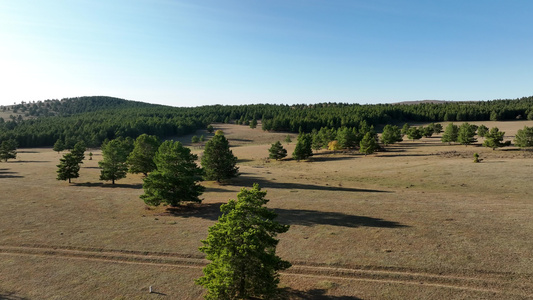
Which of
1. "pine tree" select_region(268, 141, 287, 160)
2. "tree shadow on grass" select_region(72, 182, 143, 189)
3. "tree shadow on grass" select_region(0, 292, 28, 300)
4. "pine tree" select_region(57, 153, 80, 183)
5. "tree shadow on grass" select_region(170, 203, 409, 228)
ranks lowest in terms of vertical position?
"tree shadow on grass" select_region(0, 292, 28, 300)

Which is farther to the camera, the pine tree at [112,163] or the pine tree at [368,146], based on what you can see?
the pine tree at [368,146]

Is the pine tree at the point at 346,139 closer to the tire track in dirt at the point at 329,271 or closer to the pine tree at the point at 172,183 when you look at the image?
the pine tree at the point at 172,183

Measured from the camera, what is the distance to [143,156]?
68.2 meters

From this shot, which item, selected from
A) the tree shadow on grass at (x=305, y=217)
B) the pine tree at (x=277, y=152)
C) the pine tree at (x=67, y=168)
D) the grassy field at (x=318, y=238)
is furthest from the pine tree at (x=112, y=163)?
the pine tree at (x=277, y=152)

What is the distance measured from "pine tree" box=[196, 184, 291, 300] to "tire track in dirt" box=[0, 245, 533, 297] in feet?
19.1

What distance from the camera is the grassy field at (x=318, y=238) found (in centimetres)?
2288

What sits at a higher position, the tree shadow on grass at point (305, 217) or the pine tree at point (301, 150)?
the pine tree at point (301, 150)

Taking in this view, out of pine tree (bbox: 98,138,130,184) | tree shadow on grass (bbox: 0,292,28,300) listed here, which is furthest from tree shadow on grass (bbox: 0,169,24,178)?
tree shadow on grass (bbox: 0,292,28,300)

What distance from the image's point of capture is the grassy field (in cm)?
2288

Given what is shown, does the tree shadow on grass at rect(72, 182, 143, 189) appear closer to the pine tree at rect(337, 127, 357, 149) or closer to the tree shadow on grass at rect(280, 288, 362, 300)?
the tree shadow on grass at rect(280, 288, 362, 300)

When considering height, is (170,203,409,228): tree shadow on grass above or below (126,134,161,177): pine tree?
below

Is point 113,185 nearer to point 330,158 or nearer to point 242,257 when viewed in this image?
point 242,257

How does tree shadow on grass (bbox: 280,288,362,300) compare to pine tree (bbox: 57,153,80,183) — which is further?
pine tree (bbox: 57,153,80,183)

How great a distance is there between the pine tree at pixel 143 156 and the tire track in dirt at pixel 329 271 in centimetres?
3847
